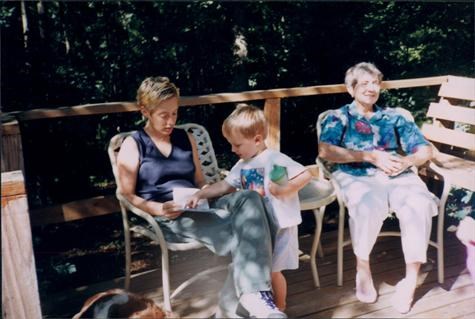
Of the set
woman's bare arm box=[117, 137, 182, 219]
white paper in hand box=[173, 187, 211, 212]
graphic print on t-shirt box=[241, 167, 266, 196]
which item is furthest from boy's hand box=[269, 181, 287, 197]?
woman's bare arm box=[117, 137, 182, 219]

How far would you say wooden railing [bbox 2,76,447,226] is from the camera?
2.42 m

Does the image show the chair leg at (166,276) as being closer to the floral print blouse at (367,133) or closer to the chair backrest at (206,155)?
the chair backrest at (206,155)

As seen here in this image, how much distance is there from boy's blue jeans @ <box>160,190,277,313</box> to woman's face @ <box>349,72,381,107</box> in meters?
1.04

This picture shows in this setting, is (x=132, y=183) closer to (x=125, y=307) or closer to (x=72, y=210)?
(x=72, y=210)

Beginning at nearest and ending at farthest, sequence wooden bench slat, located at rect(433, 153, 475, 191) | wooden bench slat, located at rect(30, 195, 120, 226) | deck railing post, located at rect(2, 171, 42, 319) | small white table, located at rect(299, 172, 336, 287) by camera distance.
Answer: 1. deck railing post, located at rect(2, 171, 42, 319)
2. small white table, located at rect(299, 172, 336, 287)
3. wooden bench slat, located at rect(30, 195, 120, 226)
4. wooden bench slat, located at rect(433, 153, 475, 191)

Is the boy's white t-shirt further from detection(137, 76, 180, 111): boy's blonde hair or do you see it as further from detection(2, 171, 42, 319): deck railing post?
detection(2, 171, 42, 319): deck railing post

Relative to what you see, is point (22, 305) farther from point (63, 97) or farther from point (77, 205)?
point (63, 97)

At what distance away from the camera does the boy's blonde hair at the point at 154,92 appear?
2.51m

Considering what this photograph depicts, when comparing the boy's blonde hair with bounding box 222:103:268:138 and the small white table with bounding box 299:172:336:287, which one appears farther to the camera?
the small white table with bounding box 299:172:336:287

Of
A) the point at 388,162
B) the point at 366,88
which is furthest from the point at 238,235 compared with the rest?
the point at 366,88

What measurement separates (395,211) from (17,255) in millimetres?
1873

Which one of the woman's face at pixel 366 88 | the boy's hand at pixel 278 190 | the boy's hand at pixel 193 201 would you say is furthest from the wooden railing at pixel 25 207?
the boy's hand at pixel 278 190

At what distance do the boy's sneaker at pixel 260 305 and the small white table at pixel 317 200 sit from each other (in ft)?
2.06

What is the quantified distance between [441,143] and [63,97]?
2966mm
